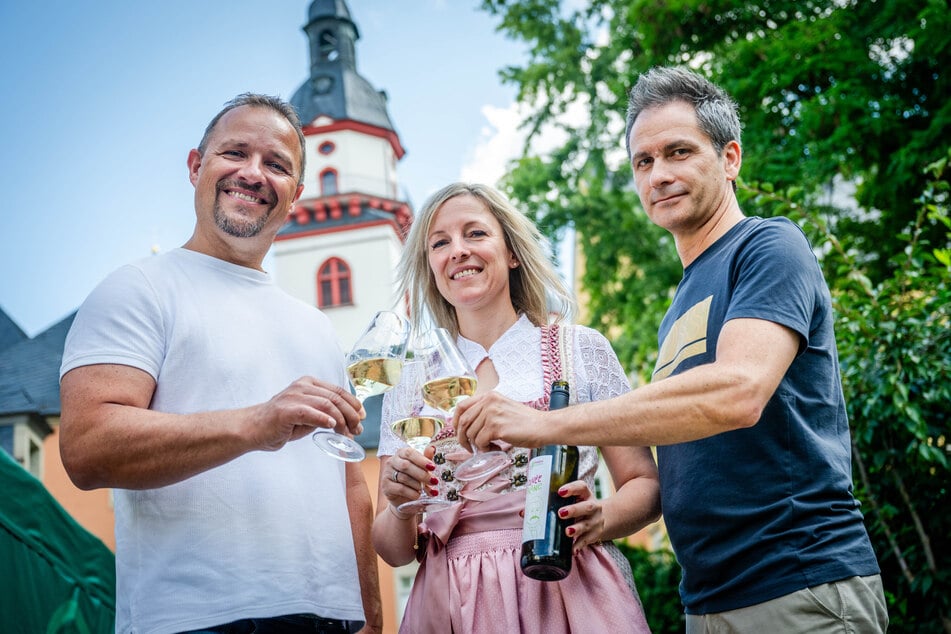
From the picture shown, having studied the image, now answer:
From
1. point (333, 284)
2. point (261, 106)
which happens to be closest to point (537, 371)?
point (261, 106)

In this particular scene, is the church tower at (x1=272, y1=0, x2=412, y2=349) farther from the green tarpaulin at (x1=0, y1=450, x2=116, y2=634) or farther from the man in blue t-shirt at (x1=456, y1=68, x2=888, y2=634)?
the man in blue t-shirt at (x1=456, y1=68, x2=888, y2=634)

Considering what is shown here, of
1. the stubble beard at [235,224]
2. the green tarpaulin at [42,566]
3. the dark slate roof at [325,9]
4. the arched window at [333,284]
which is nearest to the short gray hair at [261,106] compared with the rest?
the stubble beard at [235,224]

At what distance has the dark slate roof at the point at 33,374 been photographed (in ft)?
84.4

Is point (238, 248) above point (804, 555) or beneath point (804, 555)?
above

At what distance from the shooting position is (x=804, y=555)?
222 cm

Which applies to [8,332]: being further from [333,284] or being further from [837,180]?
[837,180]

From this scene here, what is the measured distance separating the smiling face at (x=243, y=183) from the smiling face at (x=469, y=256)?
536mm

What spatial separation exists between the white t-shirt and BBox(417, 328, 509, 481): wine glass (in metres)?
0.47

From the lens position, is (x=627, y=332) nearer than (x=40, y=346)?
Yes

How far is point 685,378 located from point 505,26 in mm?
12959

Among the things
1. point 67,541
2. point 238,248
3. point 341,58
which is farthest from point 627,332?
point 341,58

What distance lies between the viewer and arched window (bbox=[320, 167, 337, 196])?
128 feet

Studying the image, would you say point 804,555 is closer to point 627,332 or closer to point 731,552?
point 731,552

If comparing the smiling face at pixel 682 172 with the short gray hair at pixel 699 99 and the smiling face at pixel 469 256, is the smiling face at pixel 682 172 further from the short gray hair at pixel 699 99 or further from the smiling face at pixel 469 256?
the smiling face at pixel 469 256
